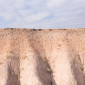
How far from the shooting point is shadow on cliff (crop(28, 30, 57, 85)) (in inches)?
1615

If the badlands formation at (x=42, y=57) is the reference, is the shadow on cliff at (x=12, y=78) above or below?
below

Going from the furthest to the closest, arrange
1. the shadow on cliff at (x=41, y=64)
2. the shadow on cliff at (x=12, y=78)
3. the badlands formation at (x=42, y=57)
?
the shadow on cliff at (x=41, y=64) < the badlands formation at (x=42, y=57) < the shadow on cliff at (x=12, y=78)

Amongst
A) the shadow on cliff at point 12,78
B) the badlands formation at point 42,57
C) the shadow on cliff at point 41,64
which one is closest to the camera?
the shadow on cliff at point 12,78

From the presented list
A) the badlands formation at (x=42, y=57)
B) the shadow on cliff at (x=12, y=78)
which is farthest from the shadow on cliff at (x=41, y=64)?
the shadow on cliff at (x=12, y=78)

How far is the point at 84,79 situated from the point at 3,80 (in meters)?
11.6

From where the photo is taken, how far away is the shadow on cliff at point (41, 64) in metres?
41.0

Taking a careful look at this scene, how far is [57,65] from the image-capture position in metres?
42.7

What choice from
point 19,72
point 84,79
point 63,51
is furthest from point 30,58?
point 84,79

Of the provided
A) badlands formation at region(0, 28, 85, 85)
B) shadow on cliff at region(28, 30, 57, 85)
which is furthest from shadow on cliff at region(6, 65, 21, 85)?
shadow on cliff at region(28, 30, 57, 85)

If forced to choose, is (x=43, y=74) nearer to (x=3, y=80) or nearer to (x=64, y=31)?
(x=3, y=80)

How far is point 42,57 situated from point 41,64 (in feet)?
5.11

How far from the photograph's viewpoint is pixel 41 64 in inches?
1668

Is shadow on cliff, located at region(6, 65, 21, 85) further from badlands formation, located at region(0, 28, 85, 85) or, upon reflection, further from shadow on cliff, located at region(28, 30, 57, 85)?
shadow on cliff, located at region(28, 30, 57, 85)

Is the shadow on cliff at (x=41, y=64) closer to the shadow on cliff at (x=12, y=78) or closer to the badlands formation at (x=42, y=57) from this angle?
the badlands formation at (x=42, y=57)
